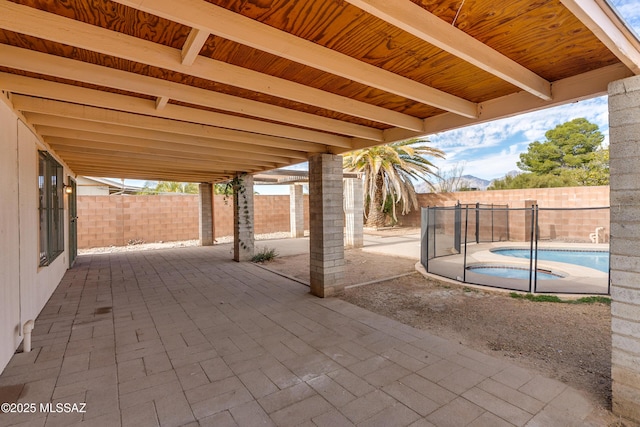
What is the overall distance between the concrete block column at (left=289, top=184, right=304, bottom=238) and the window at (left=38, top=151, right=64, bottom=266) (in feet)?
25.6

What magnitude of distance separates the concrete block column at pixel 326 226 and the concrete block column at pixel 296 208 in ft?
25.4

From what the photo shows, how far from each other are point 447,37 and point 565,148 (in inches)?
904

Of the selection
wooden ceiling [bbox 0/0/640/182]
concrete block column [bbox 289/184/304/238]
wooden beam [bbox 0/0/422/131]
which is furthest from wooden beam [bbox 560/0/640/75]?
concrete block column [bbox 289/184/304/238]

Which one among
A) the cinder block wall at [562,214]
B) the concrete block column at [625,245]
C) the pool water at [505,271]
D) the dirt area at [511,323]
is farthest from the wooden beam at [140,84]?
the cinder block wall at [562,214]

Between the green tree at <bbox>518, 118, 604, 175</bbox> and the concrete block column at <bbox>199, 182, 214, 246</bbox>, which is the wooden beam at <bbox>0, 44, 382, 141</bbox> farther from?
the green tree at <bbox>518, 118, 604, 175</bbox>

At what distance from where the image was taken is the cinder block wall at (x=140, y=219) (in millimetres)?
10352

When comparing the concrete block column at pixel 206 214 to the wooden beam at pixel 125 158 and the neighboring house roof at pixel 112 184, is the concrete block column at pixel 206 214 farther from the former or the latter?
the neighboring house roof at pixel 112 184

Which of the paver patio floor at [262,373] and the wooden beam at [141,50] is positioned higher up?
the wooden beam at [141,50]

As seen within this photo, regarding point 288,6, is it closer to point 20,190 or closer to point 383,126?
point 383,126

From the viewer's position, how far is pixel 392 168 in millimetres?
12664

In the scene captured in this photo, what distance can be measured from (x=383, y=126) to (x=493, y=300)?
3034 millimetres

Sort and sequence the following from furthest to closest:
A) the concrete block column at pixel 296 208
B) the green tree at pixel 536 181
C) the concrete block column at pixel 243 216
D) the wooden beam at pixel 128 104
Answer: the green tree at pixel 536 181, the concrete block column at pixel 296 208, the concrete block column at pixel 243 216, the wooden beam at pixel 128 104

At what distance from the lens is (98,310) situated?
414 cm

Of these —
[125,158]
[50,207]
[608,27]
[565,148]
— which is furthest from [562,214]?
[50,207]
